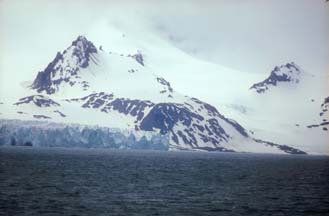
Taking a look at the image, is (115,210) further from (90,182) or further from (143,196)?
(90,182)

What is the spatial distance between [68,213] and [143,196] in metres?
29.8

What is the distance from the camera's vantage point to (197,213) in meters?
94.9

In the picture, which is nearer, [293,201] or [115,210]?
[115,210]

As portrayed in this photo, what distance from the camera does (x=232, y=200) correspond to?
115 metres

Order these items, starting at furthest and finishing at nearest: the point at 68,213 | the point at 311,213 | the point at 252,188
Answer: the point at 252,188 < the point at 311,213 < the point at 68,213

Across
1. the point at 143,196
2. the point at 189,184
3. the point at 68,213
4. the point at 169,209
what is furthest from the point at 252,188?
the point at 68,213

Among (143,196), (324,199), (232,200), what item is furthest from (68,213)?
(324,199)

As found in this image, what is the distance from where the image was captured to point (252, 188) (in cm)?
14425

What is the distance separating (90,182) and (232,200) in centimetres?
4597

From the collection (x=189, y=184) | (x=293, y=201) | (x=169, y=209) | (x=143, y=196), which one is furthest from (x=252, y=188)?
(x=169, y=209)

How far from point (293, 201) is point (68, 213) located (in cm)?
4768

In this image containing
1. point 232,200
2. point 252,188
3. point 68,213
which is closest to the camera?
point 68,213

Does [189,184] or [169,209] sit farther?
[189,184]

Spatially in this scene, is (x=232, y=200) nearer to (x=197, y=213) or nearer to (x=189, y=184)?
(x=197, y=213)
